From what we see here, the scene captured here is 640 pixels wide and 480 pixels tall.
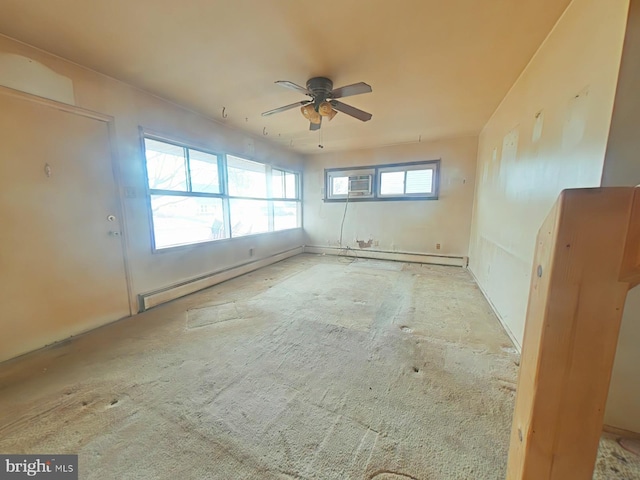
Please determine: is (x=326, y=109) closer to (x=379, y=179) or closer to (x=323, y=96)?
(x=323, y=96)

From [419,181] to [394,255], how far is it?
63.4 inches

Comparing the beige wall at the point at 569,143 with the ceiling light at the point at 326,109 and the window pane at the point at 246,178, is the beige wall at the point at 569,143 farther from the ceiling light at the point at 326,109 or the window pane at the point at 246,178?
the window pane at the point at 246,178

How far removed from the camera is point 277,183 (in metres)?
5.14

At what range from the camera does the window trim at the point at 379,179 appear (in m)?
4.68

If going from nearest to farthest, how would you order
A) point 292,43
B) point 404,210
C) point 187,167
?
1. point 292,43
2. point 187,167
3. point 404,210

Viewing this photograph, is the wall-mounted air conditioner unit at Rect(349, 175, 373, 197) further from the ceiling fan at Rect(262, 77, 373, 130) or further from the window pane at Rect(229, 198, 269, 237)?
the ceiling fan at Rect(262, 77, 373, 130)

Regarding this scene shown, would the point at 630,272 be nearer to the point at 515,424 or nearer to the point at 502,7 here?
the point at 515,424

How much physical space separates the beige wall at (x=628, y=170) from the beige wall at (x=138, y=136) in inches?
146

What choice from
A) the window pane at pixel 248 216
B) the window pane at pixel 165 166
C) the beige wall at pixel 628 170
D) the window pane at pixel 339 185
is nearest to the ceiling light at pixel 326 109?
the beige wall at pixel 628 170

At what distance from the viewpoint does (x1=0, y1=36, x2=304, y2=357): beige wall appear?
2.03m

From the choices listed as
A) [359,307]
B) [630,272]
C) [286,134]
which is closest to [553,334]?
[630,272]

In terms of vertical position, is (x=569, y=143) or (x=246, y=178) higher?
(x=246, y=178)

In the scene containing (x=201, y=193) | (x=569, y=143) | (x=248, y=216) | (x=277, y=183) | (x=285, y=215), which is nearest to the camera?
(x=569, y=143)
